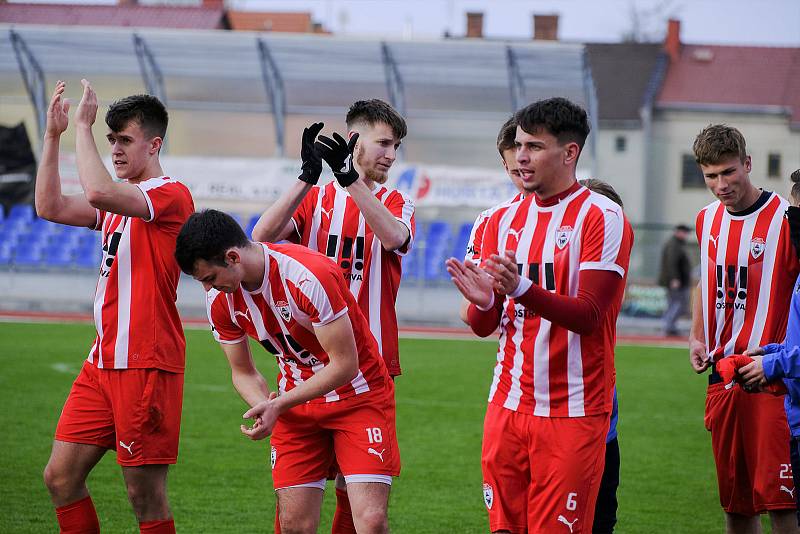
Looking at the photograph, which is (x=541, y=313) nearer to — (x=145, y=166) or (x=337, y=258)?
(x=337, y=258)

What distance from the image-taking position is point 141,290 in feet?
16.0

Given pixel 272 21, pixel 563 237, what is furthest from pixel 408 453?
pixel 272 21

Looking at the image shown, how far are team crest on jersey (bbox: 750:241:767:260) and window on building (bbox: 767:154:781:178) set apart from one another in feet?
67.4

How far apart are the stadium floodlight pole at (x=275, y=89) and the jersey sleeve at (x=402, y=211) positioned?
18050 mm

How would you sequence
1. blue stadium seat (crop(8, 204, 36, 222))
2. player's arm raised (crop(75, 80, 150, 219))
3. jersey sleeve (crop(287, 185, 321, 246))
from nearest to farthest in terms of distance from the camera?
1. player's arm raised (crop(75, 80, 150, 219))
2. jersey sleeve (crop(287, 185, 321, 246))
3. blue stadium seat (crop(8, 204, 36, 222))

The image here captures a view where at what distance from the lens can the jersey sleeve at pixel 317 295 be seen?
13.9 feet

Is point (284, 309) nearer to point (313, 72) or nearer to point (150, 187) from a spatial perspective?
point (150, 187)

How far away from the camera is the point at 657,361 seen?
15.7m

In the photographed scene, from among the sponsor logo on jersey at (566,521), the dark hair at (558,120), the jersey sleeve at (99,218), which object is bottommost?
the sponsor logo on jersey at (566,521)

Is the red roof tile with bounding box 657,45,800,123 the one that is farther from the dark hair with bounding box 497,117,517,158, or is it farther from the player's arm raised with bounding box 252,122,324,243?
the player's arm raised with bounding box 252,122,324,243

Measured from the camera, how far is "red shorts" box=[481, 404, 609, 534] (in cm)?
399

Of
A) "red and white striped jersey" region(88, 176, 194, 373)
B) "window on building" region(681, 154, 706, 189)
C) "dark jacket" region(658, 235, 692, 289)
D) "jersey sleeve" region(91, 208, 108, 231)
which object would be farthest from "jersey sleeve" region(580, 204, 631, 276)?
"window on building" region(681, 154, 706, 189)

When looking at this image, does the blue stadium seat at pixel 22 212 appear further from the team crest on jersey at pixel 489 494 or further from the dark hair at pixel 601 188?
the team crest on jersey at pixel 489 494

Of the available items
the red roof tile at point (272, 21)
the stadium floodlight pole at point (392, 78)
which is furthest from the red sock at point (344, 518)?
the red roof tile at point (272, 21)
